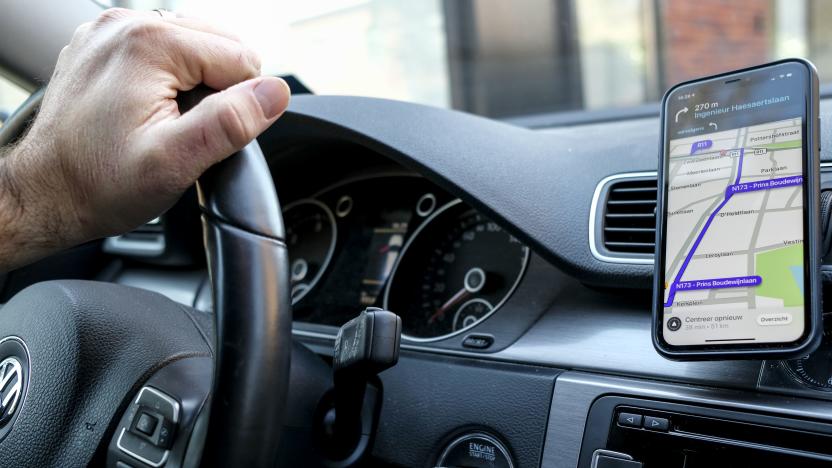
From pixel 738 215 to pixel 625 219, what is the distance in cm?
23

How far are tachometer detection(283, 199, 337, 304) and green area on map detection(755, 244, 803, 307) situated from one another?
87 cm

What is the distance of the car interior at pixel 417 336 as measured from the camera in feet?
2.60

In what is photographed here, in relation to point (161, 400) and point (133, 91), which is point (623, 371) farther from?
point (133, 91)

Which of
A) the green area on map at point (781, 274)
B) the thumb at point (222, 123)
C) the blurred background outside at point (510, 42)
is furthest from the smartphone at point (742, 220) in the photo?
the blurred background outside at point (510, 42)

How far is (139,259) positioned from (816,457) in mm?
1483

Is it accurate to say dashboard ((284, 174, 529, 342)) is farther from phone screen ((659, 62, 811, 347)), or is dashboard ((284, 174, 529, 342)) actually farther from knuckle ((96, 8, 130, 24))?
knuckle ((96, 8, 130, 24))

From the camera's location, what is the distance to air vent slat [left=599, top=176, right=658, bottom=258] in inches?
44.7

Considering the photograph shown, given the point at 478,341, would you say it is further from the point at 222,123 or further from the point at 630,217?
the point at 222,123

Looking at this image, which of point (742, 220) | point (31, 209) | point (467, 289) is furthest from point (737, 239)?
point (31, 209)

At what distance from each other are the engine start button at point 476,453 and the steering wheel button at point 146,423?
380 mm

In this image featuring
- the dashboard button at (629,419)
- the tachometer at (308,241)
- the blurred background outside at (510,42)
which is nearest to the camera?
the dashboard button at (629,419)

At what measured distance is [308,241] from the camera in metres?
1.69

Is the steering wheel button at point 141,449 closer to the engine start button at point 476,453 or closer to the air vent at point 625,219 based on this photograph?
the engine start button at point 476,453

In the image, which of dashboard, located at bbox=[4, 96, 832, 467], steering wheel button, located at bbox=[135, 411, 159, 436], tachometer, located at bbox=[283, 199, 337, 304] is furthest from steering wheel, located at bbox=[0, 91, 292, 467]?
tachometer, located at bbox=[283, 199, 337, 304]
